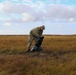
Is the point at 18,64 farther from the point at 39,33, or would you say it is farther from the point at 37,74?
the point at 39,33

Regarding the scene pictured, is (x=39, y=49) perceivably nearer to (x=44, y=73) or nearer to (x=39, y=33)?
(x=39, y=33)

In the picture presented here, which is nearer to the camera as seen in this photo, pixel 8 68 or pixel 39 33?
pixel 8 68

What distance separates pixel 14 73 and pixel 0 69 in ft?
3.01

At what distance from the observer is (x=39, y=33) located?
23734 millimetres

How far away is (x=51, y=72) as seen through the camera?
15570mm

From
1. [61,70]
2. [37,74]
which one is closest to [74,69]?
[61,70]

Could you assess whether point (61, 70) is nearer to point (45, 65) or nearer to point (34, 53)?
point (45, 65)

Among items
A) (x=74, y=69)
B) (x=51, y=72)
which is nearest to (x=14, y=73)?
(x=51, y=72)

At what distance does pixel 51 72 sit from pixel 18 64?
197 centimetres

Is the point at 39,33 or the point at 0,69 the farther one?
the point at 39,33

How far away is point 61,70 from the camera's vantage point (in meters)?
15.7

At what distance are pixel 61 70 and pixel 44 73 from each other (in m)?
0.84

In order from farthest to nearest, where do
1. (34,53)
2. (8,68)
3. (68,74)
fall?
1. (34,53)
2. (8,68)
3. (68,74)

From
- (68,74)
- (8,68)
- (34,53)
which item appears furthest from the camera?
(34,53)
